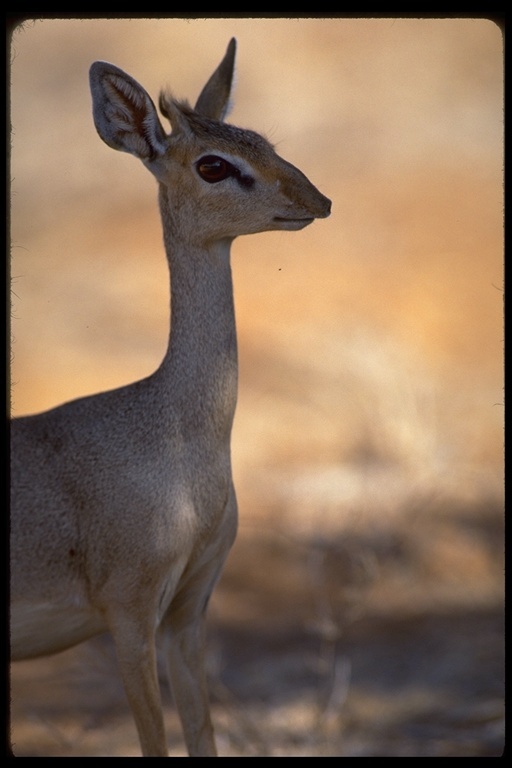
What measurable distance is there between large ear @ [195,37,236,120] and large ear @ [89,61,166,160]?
0.60 metres

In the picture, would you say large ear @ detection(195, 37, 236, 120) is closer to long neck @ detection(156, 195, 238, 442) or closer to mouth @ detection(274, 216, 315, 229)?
long neck @ detection(156, 195, 238, 442)

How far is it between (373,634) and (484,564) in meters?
1.27

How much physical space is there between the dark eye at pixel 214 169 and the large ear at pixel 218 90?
0.70 metres

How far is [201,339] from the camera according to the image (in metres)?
5.58

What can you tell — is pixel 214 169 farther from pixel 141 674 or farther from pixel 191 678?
pixel 191 678

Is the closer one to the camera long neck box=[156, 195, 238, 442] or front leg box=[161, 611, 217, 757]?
long neck box=[156, 195, 238, 442]

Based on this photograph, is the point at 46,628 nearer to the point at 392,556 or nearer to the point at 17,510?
the point at 17,510

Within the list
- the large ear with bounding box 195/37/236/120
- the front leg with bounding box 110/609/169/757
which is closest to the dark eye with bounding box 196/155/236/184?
the large ear with bounding box 195/37/236/120

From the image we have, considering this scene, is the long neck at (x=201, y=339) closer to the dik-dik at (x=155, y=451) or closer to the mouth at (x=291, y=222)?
the dik-dik at (x=155, y=451)

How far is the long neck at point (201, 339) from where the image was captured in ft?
18.2

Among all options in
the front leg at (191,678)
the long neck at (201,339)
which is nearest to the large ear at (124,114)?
the long neck at (201,339)

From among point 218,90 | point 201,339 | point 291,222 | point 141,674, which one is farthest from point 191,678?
point 218,90

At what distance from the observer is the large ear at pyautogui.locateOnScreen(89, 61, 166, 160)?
5410 millimetres

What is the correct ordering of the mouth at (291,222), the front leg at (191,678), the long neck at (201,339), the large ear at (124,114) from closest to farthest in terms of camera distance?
1. the mouth at (291,222)
2. the large ear at (124,114)
3. the long neck at (201,339)
4. the front leg at (191,678)
